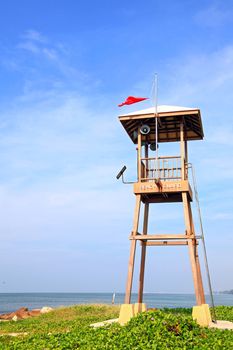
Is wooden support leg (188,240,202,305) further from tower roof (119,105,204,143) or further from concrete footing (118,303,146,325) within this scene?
tower roof (119,105,204,143)

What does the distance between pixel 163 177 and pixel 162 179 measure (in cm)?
9

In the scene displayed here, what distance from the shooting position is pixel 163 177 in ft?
62.6

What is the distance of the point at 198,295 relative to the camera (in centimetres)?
1780

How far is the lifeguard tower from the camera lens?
18.2m

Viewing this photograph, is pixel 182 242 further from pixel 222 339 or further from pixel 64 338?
pixel 64 338

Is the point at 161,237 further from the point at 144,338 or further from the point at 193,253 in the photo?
the point at 144,338

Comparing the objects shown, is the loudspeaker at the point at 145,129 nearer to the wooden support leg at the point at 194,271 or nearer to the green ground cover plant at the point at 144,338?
the wooden support leg at the point at 194,271

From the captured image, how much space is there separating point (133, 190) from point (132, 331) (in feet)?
22.0

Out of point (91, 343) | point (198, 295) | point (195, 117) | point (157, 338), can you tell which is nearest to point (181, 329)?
point (157, 338)

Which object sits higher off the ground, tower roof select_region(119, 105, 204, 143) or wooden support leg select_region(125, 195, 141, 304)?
tower roof select_region(119, 105, 204, 143)

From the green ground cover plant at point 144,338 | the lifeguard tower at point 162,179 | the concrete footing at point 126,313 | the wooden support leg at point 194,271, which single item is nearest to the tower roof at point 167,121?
the lifeguard tower at point 162,179

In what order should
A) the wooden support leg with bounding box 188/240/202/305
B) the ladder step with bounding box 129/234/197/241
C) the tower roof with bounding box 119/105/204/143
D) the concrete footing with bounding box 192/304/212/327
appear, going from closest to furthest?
the concrete footing with bounding box 192/304/212/327
the wooden support leg with bounding box 188/240/202/305
the ladder step with bounding box 129/234/197/241
the tower roof with bounding box 119/105/204/143

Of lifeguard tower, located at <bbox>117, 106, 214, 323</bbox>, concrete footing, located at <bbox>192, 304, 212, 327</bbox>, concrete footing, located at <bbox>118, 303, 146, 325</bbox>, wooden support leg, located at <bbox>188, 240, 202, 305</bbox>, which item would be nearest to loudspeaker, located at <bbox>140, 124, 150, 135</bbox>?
lifeguard tower, located at <bbox>117, 106, 214, 323</bbox>

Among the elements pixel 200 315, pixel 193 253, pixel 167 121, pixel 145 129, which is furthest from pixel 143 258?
pixel 167 121
